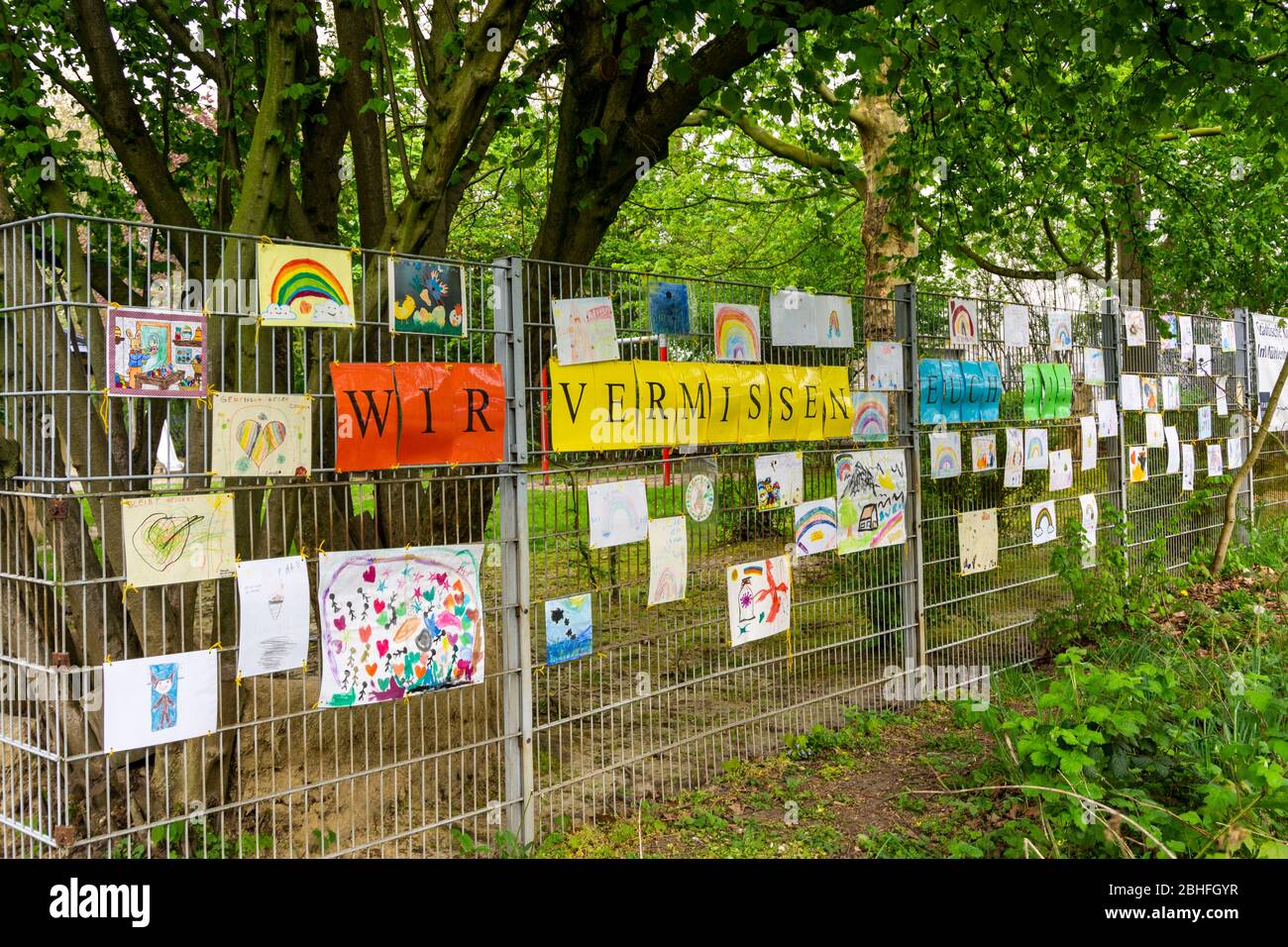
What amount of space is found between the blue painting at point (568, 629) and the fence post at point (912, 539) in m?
2.69

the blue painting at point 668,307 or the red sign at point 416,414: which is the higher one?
the blue painting at point 668,307

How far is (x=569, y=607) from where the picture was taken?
4.68m

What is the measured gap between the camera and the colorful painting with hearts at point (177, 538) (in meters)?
3.37

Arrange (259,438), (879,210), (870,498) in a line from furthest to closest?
(879,210) → (870,498) → (259,438)

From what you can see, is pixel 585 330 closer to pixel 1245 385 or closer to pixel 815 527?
pixel 815 527

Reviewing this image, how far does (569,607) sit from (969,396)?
371 cm

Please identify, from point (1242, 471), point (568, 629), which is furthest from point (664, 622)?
point (1242, 471)

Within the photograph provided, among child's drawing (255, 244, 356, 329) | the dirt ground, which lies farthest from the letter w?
the dirt ground

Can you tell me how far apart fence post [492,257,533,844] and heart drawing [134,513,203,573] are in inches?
55.6

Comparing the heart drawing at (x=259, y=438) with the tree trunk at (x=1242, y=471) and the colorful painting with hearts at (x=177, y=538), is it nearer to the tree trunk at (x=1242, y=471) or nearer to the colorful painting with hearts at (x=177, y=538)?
the colorful painting with hearts at (x=177, y=538)

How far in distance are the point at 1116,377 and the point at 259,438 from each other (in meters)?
7.40

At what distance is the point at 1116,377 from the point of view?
28.7ft

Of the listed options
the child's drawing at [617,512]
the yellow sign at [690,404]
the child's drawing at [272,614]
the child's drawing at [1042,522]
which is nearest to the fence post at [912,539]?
the yellow sign at [690,404]

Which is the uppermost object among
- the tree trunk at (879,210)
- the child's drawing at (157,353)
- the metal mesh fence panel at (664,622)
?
the tree trunk at (879,210)
